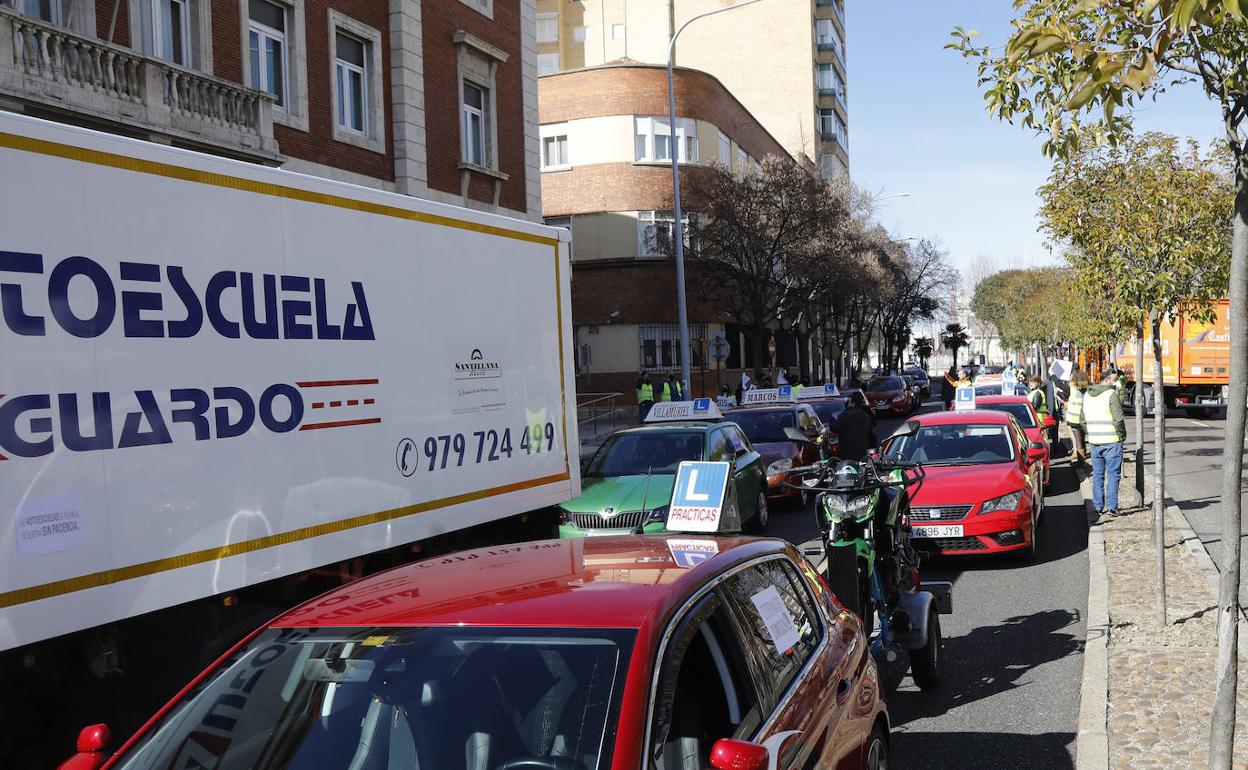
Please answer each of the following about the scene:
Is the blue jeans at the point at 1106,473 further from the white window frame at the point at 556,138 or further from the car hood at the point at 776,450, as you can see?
the white window frame at the point at 556,138

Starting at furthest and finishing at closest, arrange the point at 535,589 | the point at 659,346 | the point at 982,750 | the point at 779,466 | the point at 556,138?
the point at 556,138 → the point at 659,346 → the point at 779,466 → the point at 982,750 → the point at 535,589

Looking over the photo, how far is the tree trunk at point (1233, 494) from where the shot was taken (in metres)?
4.47

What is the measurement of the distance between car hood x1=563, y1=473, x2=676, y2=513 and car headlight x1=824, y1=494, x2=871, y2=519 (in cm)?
514

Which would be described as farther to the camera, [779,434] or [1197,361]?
[1197,361]

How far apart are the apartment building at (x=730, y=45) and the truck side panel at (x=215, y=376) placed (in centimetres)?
6047

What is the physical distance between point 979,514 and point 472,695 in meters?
9.20

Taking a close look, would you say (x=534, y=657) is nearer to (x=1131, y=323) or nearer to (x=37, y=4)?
(x=1131, y=323)

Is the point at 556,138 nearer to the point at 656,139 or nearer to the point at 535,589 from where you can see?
the point at 656,139

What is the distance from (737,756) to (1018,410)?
54.4ft

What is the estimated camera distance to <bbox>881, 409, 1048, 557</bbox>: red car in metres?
11.4

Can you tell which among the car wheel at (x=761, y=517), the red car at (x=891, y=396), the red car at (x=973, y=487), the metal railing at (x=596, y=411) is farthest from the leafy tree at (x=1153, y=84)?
the red car at (x=891, y=396)

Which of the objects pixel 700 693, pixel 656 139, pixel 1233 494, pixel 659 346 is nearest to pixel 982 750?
pixel 1233 494

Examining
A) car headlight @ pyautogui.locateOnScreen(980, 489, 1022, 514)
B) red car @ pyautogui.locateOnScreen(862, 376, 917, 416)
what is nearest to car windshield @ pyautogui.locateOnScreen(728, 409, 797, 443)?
car headlight @ pyautogui.locateOnScreen(980, 489, 1022, 514)

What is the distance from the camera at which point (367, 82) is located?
71.8 ft
